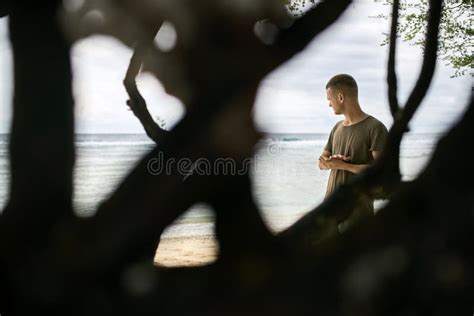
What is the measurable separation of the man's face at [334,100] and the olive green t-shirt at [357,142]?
0.13 m

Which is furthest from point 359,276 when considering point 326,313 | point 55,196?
point 55,196

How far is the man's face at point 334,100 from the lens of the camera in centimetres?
294

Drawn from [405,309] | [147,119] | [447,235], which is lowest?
[405,309]

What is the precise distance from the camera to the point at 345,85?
293 cm

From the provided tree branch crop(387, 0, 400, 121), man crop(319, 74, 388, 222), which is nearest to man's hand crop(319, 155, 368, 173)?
man crop(319, 74, 388, 222)

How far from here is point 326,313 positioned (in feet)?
2.98

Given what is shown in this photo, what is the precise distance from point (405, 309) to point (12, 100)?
2.79 feet

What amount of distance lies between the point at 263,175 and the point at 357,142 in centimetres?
628

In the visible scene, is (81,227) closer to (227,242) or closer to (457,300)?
(227,242)

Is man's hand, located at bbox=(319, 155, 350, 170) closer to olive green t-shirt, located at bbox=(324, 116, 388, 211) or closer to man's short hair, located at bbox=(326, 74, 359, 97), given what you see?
olive green t-shirt, located at bbox=(324, 116, 388, 211)

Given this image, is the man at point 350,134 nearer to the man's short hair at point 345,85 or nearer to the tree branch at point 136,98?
the man's short hair at point 345,85

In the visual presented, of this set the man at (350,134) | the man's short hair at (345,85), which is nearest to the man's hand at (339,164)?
the man at (350,134)

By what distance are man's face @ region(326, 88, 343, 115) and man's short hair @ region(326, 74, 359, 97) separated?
2 cm

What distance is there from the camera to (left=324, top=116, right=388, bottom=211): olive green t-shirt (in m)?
2.84
